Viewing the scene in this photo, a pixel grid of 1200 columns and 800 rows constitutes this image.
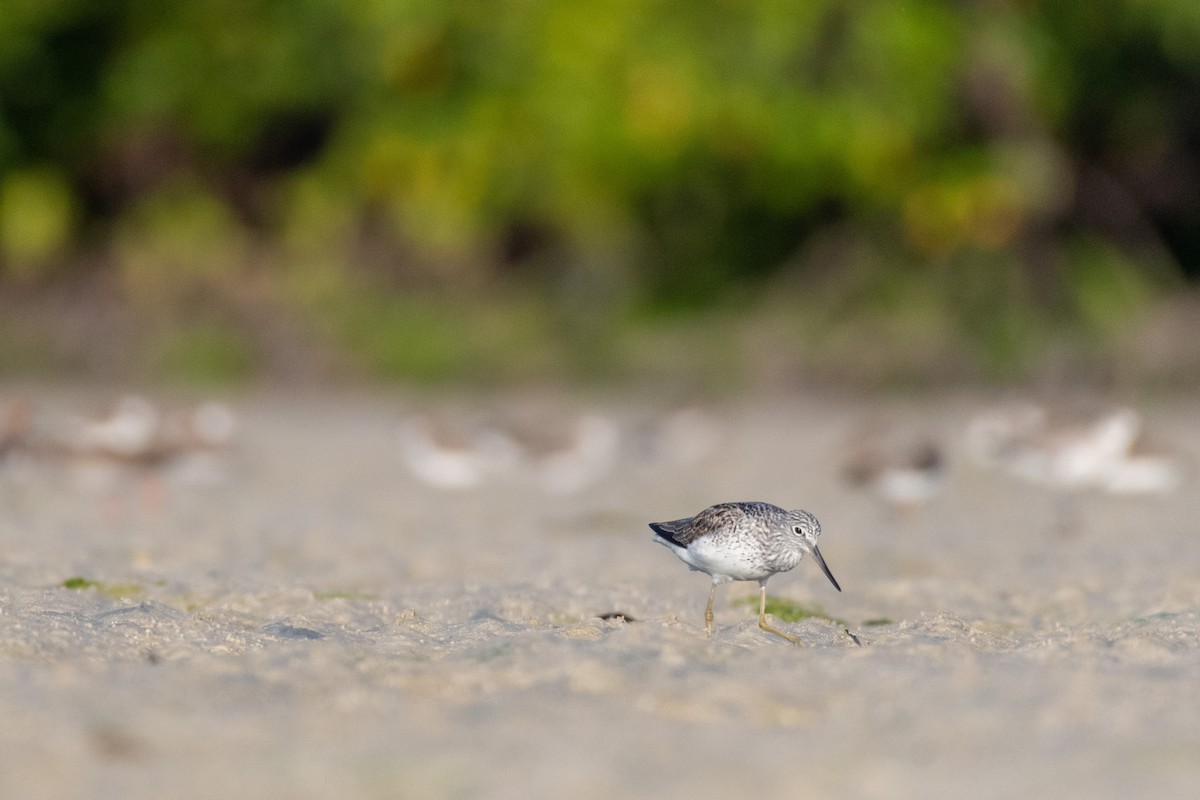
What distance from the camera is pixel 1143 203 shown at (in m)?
33.3

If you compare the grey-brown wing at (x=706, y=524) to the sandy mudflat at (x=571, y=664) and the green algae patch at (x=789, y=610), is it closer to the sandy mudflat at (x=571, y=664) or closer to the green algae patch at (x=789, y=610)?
the sandy mudflat at (x=571, y=664)

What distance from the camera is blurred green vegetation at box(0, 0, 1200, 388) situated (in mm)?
28359

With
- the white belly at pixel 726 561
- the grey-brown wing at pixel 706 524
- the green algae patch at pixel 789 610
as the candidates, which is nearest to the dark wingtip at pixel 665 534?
the grey-brown wing at pixel 706 524

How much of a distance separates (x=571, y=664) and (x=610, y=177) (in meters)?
23.6

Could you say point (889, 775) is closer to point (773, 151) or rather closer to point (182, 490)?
point (182, 490)

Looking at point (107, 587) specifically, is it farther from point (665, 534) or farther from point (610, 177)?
point (610, 177)

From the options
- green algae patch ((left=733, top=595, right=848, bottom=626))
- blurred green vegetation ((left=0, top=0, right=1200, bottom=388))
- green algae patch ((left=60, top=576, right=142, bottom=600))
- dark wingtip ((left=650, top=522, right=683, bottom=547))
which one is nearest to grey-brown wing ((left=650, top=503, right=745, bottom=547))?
dark wingtip ((left=650, top=522, right=683, bottom=547))

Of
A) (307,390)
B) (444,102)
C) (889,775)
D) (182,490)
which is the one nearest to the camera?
(889,775)

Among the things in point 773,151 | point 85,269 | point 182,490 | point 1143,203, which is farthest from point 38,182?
point 1143,203

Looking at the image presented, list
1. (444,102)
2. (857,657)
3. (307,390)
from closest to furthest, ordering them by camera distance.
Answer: (857,657) → (307,390) → (444,102)

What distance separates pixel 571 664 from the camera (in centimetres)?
733

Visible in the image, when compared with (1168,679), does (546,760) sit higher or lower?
lower

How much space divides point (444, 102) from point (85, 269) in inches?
294

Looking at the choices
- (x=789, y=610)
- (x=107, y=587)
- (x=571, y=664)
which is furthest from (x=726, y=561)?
(x=107, y=587)
